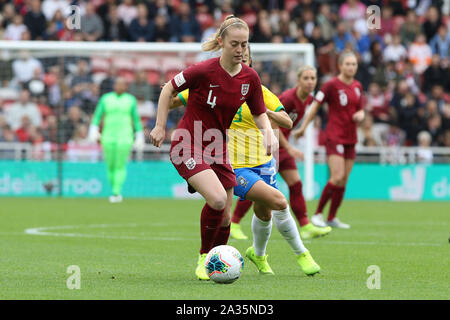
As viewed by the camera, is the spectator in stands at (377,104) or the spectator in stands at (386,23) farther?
the spectator in stands at (386,23)

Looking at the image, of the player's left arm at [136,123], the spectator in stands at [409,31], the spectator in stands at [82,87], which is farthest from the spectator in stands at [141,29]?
the spectator in stands at [409,31]

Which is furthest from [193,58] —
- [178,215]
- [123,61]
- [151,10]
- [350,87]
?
[350,87]

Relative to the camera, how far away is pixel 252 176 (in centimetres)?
757

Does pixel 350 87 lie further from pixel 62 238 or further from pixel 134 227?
pixel 62 238

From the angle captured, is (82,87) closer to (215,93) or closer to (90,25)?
(90,25)

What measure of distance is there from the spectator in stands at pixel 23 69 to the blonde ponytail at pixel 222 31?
1443cm

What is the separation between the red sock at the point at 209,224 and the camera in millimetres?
7207

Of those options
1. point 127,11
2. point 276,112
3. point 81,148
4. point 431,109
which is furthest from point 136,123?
point 276,112

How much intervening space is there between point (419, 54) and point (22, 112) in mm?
10290

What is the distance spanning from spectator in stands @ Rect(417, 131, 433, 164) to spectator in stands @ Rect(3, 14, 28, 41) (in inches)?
391

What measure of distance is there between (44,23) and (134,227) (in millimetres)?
11180

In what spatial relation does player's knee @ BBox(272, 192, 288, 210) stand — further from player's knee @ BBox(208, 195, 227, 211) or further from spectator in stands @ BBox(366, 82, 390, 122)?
spectator in stands @ BBox(366, 82, 390, 122)

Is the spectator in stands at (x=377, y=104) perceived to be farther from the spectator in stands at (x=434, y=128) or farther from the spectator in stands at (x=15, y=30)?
the spectator in stands at (x=15, y=30)

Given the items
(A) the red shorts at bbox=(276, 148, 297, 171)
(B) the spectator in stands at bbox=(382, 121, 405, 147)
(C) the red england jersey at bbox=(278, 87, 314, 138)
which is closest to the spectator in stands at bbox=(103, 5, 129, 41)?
(B) the spectator in stands at bbox=(382, 121, 405, 147)
